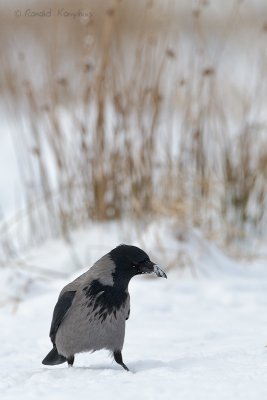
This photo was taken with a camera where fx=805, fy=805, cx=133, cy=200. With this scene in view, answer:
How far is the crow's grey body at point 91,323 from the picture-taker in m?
2.79

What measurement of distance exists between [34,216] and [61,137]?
3.15 feet

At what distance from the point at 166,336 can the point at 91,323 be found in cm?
85

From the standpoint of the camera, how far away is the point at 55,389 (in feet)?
7.86

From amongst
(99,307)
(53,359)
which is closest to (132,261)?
(99,307)

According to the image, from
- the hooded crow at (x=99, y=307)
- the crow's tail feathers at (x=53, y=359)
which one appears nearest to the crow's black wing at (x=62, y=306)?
the hooded crow at (x=99, y=307)

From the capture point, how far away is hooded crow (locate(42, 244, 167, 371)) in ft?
9.16

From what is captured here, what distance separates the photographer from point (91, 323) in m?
2.79

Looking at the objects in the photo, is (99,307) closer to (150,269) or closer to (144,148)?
(150,269)

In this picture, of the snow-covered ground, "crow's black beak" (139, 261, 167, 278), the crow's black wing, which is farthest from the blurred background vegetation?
the crow's black wing

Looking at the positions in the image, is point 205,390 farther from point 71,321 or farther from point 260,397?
point 71,321

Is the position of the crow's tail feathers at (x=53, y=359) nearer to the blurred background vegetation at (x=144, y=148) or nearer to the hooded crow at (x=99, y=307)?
the hooded crow at (x=99, y=307)

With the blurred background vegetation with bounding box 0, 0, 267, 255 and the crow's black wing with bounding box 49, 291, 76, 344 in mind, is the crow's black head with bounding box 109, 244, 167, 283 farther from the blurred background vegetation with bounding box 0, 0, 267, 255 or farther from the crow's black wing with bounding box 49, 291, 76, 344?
the blurred background vegetation with bounding box 0, 0, 267, 255

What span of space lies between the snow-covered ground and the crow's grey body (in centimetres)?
9

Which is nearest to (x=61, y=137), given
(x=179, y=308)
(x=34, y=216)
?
(x=34, y=216)
